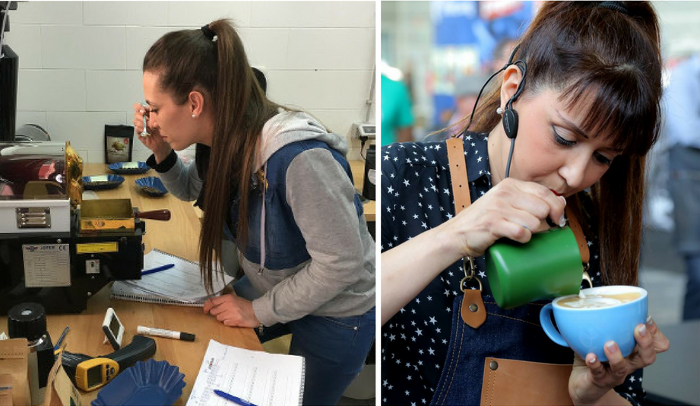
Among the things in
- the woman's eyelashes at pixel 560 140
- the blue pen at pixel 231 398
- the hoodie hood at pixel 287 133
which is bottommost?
the blue pen at pixel 231 398

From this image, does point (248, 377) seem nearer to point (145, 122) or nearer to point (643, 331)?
point (145, 122)

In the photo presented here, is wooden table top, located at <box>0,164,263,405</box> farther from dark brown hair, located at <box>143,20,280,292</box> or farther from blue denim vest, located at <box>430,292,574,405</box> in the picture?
blue denim vest, located at <box>430,292,574,405</box>

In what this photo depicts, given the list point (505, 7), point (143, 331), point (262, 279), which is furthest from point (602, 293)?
point (505, 7)

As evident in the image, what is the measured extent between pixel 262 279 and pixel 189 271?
172mm

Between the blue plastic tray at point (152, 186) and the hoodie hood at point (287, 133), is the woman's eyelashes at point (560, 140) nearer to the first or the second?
the hoodie hood at point (287, 133)

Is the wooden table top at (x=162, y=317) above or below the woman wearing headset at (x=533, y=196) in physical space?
below

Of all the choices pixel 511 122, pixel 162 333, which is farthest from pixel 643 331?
pixel 162 333

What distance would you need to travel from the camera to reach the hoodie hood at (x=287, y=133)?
1276mm

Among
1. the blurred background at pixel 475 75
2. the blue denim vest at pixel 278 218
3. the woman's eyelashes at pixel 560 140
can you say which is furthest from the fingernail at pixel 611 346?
the blurred background at pixel 475 75

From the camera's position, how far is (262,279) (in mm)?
1406

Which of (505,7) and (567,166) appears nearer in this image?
(567,166)

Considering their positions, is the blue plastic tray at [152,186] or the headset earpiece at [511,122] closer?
the headset earpiece at [511,122]

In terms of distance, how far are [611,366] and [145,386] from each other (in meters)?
0.75

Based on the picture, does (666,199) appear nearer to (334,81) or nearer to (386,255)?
(334,81)
